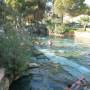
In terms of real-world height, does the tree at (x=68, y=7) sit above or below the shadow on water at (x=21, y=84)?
above

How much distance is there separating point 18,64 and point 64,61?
752 cm

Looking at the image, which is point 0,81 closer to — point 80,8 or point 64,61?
point 64,61

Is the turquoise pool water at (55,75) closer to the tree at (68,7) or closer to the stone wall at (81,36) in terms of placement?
the stone wall at (81,36)

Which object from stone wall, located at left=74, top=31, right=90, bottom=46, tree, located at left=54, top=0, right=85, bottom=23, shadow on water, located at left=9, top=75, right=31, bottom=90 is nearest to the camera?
shadow on water, located at left=9, top=75, right=31, bottom=90

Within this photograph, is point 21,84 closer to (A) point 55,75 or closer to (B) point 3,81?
(A) point 55,75

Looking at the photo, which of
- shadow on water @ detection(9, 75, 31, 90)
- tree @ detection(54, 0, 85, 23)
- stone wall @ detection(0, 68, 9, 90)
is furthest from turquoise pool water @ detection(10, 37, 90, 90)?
tree @ detection(54, 0, 85, 23)

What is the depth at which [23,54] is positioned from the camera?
984 centimetres

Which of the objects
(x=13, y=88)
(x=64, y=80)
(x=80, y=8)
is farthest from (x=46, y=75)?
(x=80, y=8)

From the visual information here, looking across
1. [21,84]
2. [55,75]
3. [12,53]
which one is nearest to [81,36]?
[55,75]

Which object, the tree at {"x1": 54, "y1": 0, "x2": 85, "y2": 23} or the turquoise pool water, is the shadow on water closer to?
the turquoise pool water

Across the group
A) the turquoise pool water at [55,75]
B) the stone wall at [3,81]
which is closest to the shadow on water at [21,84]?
the turquoise pool water at [55,75]

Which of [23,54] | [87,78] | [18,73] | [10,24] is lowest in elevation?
[87,78]

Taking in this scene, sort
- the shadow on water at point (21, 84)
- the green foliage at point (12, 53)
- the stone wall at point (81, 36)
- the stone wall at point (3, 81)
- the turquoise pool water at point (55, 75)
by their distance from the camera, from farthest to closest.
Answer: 1. the stone wall at point (81, 36)
2. the turquoise pool water at point (55, 75)
3. the shadow on water at point (21, 84)
4. the green foliage at point (12, 53)
5. the stone wall at point (3, 81)

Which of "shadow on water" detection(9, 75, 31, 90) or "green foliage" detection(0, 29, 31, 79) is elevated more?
"green foliage" detection(0, 29, 31, 79)
